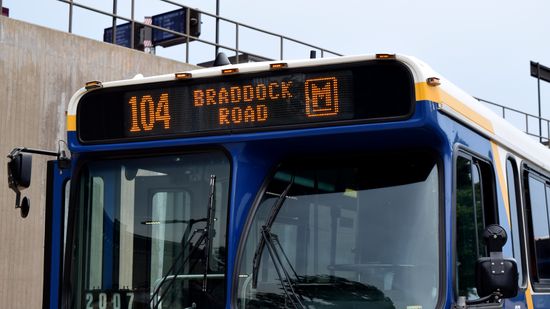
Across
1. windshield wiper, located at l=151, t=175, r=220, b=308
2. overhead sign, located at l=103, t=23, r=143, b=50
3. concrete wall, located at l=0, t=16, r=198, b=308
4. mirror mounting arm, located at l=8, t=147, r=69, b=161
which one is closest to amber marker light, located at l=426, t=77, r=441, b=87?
windshield wiper, located at l=151, t=175, r=220, b=308

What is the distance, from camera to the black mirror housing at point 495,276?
5.47 metres

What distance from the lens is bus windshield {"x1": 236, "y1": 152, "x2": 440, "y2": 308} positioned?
18.9 feet

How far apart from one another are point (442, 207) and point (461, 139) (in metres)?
0.54

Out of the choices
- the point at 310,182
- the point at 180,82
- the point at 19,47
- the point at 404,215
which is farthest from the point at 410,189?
the point at 19,47

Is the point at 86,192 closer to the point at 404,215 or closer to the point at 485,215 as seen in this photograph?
the point at 404,215

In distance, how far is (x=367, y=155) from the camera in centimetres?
616

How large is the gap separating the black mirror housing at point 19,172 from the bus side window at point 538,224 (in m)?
3.69

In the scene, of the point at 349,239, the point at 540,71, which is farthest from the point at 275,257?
the point at 540,71

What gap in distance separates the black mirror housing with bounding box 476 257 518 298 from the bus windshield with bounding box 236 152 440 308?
0.27 metres

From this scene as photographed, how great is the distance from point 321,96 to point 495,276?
146 cm

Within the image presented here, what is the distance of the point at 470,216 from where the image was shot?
20.1 feet

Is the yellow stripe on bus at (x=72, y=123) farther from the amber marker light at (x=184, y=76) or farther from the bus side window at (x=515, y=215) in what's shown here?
the bus side window at (x=515, y=215)

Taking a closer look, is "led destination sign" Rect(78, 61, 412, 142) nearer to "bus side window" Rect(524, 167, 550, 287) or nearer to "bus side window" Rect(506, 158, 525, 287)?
"bus side window" Rect(506, 158, 525, 287)

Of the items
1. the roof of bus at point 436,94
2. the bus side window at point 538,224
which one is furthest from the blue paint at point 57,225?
the bus side window at point 538,224
